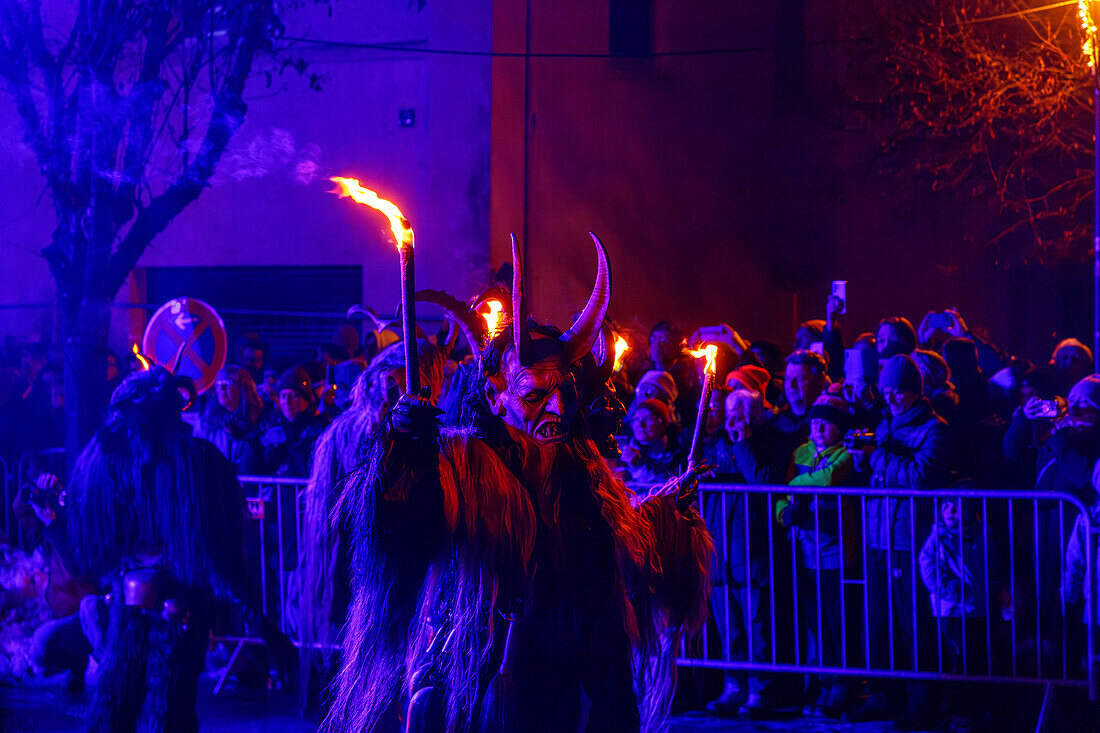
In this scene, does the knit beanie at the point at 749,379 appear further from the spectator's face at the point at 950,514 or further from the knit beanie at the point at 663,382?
the spectator's face at the point at 950,514

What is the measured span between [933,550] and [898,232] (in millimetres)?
5494

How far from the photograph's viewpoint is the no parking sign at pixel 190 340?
25.9 ft

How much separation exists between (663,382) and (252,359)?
154 inches

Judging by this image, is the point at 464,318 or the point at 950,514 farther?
the point at 950,514

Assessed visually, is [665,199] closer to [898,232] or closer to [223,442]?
[898,232]

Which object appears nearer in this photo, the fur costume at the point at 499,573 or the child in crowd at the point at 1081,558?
the fur costume at the point at 499,573

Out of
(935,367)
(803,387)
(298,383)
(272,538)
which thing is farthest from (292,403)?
(935,367)

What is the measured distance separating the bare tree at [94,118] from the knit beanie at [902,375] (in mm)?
5465

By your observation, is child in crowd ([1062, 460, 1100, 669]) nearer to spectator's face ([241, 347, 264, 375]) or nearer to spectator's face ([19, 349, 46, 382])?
spectator's face ([241, 347, 264, 375])

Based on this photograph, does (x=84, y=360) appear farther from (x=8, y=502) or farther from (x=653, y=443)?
(x=653, y=443)

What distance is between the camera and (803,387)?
20.3 ft

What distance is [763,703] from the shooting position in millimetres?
5621

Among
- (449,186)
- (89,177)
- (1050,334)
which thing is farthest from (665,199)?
(89,177)

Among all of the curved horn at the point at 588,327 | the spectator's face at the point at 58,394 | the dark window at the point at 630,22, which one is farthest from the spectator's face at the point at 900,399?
the spectator's face at the point at 58,394
